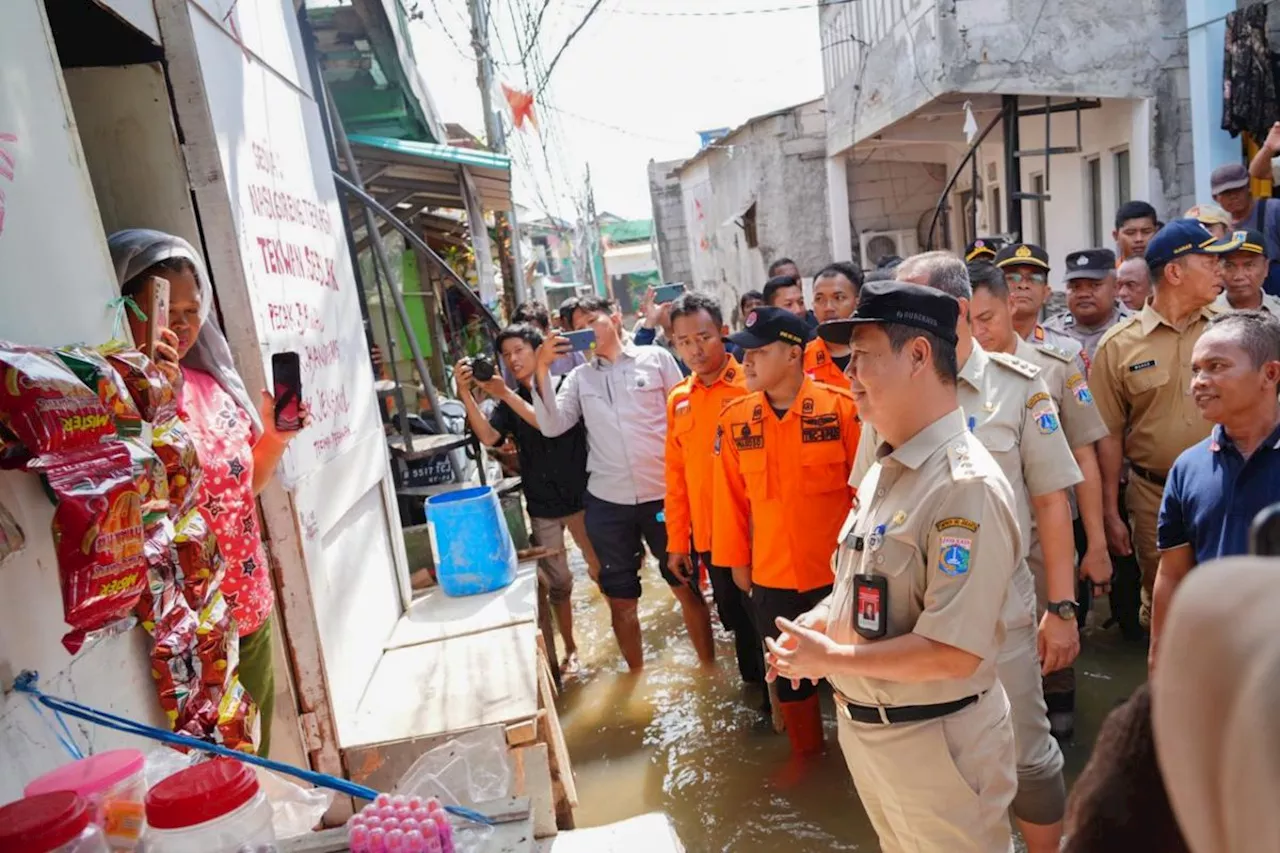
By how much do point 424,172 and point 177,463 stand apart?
6.39 m

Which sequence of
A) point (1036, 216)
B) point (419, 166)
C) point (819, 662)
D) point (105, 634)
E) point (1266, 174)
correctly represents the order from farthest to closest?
point (1036, 216) → point (419, 166) → point (1266, 174) → point (819, 662) → point (105, 634)

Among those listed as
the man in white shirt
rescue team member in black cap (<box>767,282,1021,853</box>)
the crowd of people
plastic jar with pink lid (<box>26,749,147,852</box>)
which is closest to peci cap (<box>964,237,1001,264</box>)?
the crowd of people

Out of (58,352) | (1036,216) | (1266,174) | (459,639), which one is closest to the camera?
(58,352)

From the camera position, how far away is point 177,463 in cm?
175

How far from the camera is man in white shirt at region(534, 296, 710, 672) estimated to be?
467cm

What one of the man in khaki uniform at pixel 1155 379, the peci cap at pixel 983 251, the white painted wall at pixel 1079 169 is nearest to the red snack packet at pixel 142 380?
the man in khaki uniform at pixel 1155 379

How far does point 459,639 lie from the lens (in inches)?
145

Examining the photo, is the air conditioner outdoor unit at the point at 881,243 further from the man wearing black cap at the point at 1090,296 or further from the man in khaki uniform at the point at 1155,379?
the man in khaki uniform at the point at 1155,379

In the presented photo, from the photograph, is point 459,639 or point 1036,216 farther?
point 1036,216

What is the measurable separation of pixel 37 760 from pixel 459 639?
2.23 metres

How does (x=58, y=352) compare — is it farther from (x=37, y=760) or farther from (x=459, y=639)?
(x=459, y=639)

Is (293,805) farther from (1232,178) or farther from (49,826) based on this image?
(1232,178)

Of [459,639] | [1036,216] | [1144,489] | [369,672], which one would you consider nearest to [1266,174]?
[1144,489]

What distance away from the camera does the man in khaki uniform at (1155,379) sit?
3.56 m
